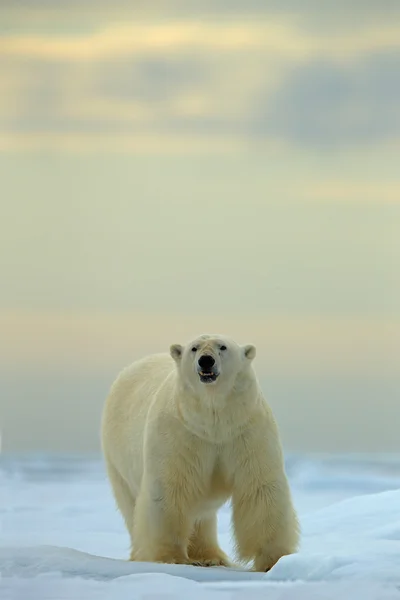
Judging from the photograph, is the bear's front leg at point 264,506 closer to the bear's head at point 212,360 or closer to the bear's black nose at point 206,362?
the bear's head at point 212,360

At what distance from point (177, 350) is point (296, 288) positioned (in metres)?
1.63

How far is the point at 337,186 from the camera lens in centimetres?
559

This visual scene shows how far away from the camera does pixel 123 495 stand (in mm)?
4898

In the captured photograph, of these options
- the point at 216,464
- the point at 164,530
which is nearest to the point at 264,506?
the point at 216,464

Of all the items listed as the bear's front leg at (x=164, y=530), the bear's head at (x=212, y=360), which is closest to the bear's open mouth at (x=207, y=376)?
the bear's head at (x=212, y=360)

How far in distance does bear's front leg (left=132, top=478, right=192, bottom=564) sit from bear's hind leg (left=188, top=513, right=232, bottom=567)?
1.55 feet

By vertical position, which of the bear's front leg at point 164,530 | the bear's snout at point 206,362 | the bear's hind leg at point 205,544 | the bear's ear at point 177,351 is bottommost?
the bear's front leg at point 164,530

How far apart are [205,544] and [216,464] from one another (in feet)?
2.27

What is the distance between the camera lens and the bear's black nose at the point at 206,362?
376 centimetres

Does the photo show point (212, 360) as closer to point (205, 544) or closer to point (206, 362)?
point (206, 362)

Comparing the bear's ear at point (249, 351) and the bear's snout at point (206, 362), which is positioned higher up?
the bear's ear at point (249, 351)

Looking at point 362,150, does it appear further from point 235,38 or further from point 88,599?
point 88,599

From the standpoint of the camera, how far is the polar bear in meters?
3.92

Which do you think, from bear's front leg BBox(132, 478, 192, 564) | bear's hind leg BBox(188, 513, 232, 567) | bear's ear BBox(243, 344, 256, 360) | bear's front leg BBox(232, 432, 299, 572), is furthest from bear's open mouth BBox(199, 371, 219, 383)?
bear's hind leg BBox(188, 513, 232, 567)
